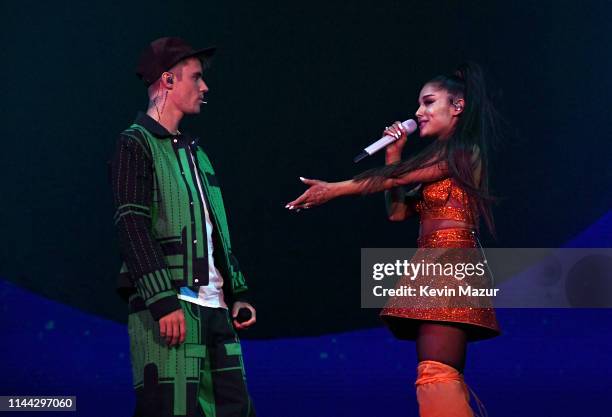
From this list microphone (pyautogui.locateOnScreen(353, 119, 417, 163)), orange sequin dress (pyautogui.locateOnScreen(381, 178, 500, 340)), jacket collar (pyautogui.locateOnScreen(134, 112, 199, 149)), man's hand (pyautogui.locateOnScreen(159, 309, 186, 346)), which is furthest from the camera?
microphone (pyautogui.locateOnScreen(353, 119, 417, 163))

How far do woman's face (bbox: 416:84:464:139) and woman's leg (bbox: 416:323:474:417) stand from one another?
607 mm

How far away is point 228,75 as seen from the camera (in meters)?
3.98

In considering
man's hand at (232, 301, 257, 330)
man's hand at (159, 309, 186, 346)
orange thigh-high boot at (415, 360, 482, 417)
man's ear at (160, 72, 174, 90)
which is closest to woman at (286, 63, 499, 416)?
orange thigh-high boot at (415, 360, 482, 417)

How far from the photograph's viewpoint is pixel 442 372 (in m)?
2.60

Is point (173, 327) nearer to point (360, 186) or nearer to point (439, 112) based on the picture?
point (360, 186)

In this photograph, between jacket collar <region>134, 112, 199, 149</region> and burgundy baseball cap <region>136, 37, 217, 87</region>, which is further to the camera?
burgundy baseball cap <region>136, 37, 217, 87</region>

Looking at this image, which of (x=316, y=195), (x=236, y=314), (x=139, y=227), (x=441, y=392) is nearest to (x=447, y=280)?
(x=441, y=392)

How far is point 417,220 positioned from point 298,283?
58 centimetres

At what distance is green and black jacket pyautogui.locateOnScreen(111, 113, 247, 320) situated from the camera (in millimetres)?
2225

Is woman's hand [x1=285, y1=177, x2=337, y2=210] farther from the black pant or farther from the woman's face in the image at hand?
the black pant

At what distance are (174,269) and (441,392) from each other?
0.83 m

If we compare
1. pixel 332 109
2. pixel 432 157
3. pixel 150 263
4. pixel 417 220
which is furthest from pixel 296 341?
pixel 150 263

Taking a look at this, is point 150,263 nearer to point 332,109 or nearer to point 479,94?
point 479,94

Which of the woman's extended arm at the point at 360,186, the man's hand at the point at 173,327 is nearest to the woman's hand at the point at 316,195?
the woman's extended arm at the point at 360,186
